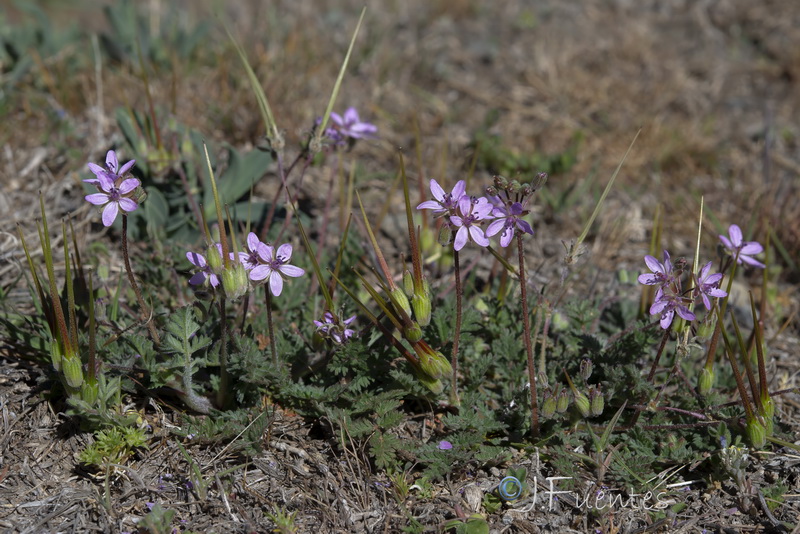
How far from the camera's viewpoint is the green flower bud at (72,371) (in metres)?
2.18

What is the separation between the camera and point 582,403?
7.84 ft

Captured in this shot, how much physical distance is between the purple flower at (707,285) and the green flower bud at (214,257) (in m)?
1.48

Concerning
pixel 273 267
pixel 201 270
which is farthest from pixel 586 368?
pixel 201 270

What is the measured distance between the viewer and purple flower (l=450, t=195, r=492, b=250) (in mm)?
2150

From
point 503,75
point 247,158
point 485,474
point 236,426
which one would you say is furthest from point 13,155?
point 503,75

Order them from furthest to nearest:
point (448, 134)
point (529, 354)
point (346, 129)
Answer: point (448, 134) → point (346, 129) → point (529, 354)

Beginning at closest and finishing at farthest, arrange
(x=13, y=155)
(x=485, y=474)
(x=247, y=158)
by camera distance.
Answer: (x=485, y=474)
(x=247, y=158)
(x=13, y=155)

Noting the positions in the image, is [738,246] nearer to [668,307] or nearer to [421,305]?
[668,307]

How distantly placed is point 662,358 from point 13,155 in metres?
3.38

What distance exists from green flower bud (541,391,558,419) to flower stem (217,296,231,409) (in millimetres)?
1088

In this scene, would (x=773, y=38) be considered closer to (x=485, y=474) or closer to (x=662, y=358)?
(x=662, y=358)

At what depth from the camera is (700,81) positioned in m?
5.32

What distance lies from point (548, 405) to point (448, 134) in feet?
8.41

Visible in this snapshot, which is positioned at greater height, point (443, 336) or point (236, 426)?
point (443, 336)
